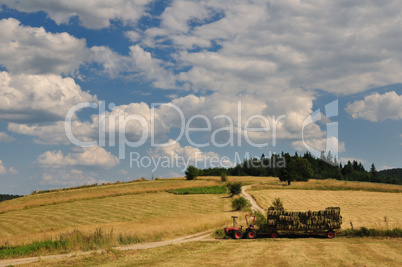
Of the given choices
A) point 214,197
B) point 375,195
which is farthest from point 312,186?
point 214,197

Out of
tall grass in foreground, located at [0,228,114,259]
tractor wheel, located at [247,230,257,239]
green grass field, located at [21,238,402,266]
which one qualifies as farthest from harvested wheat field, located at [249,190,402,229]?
tall grass in foreground, located at [0,228,114,259]

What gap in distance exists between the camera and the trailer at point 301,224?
27.9 metres

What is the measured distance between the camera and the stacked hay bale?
27.9 m

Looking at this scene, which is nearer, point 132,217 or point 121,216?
point 132,217

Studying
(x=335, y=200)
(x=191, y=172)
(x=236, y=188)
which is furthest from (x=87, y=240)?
(x=191, y=172)

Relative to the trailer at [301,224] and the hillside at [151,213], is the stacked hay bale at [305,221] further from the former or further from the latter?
the hillside at [151,213]

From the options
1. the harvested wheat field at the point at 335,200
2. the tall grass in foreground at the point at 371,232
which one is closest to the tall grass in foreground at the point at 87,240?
the tall grass in foreground at the point at 371,232

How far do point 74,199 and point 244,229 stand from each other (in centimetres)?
5211

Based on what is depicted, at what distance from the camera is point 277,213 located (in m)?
28.5

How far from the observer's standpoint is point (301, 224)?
2817cm

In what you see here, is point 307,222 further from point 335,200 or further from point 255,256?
point 335,200

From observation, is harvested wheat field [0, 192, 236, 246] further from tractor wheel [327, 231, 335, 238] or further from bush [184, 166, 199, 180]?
bush [184, 166, 199, 180]

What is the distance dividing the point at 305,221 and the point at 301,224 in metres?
0.44

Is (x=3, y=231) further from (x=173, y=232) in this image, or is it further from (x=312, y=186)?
(x=312, y=186)
